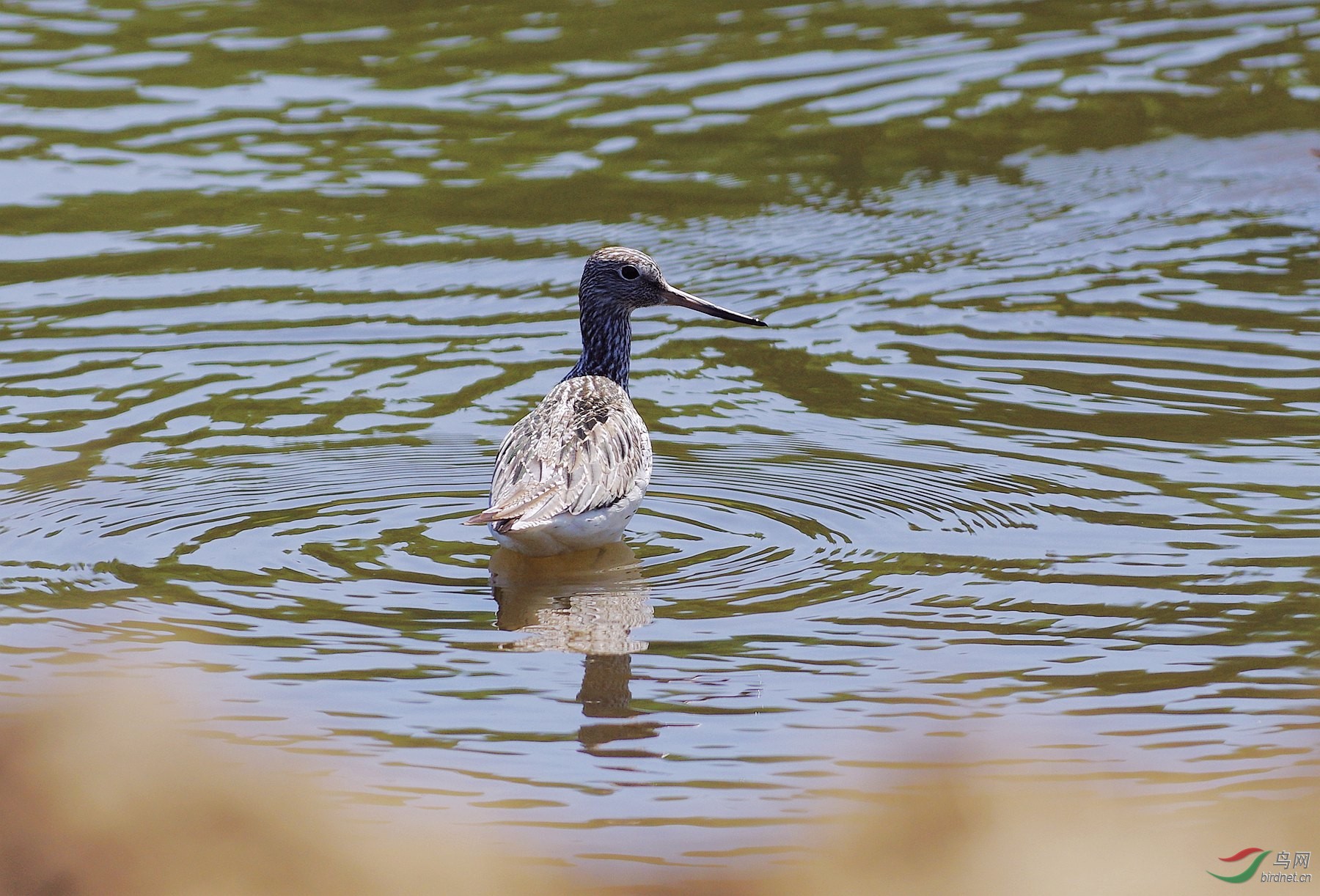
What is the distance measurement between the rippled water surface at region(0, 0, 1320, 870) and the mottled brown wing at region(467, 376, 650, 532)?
298mm

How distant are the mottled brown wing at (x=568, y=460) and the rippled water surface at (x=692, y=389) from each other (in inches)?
11.7

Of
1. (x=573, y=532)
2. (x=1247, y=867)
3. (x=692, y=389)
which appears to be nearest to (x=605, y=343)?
(x=692, y=389)

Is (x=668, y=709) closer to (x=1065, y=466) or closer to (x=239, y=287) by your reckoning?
(x=1065, y=466)

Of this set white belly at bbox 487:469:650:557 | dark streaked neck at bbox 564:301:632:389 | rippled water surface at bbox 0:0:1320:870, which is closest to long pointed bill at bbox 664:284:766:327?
dark streaked neck at bbox 564:301:632:389

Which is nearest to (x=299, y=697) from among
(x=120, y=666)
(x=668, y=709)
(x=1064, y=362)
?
(x=120, y=666)

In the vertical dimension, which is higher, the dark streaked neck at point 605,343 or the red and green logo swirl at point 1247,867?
the dark streaked neck at point 605,343

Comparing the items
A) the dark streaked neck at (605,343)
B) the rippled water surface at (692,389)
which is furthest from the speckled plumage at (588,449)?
the rippled water surface at (692,389)

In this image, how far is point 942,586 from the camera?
680cm

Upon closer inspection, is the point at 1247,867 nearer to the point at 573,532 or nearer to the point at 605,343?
the point at 573,532

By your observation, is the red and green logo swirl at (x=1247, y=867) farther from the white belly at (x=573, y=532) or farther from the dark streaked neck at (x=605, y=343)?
the dark streaked neck at (x=605, y=343)

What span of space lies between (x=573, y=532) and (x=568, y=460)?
365 millimetres

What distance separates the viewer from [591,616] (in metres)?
6.70

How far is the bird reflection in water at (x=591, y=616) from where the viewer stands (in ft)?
19.1

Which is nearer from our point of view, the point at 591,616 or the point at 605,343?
the point at 591,616
